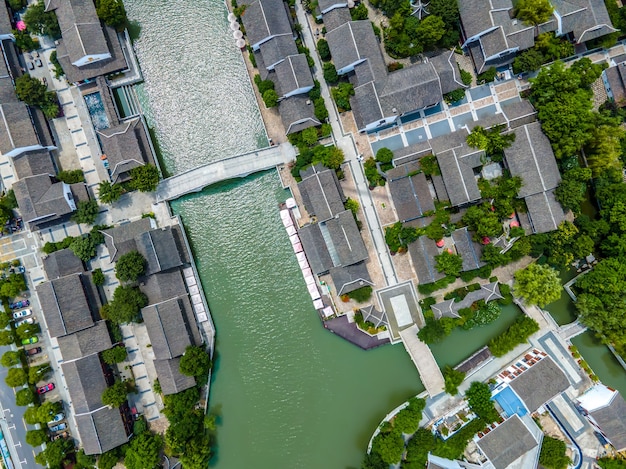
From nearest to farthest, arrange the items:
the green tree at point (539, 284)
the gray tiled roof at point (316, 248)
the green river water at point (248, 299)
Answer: the green tree at point (539, 284) → the gray tiled roof at point (316, 248) → the green river water at point (248, 299)

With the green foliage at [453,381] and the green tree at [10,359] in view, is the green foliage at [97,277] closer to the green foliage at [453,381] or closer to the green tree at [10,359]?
the green tree at [10,359]

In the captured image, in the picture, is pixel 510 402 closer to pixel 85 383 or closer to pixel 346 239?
pixel 346 239

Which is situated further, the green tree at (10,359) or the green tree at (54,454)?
the green tree at (10,359)

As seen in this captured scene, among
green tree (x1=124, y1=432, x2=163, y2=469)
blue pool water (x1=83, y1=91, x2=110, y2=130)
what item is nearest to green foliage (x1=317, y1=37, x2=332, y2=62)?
blue pool water (x1=83, y1=91, x2=110, y2=130)

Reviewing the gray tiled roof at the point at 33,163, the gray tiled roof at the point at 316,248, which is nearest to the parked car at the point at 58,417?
the gray tiled roof at the point at 33,163

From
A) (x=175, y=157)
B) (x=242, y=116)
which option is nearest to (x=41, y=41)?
(x=175, y=157)

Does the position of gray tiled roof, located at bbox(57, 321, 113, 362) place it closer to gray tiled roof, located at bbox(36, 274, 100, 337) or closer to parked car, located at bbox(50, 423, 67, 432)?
gray tiled roof, located at bbox(36, 274, 100, 337)

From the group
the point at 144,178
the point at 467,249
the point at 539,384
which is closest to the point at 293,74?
the point at 144,178
